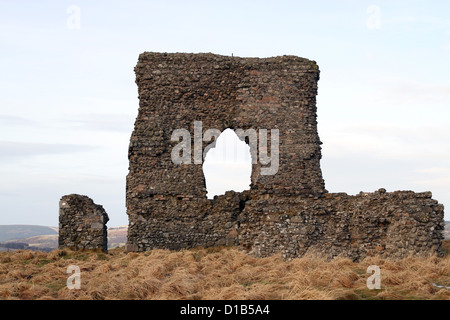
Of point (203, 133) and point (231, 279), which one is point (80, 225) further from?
point (231, 279)

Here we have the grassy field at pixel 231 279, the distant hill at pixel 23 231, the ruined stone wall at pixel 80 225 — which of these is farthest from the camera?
the distant hill at pixel 23 231

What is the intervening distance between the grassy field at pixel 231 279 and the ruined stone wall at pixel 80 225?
2873 mm

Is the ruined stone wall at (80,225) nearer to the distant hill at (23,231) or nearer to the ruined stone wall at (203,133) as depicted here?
the ruined stone wall at (203,133)

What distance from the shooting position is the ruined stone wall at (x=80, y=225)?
20.6 meters

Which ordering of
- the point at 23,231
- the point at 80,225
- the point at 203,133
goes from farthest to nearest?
the point at 23,231
the point at 203,133
the point at 80,225

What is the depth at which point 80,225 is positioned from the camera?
20719mm

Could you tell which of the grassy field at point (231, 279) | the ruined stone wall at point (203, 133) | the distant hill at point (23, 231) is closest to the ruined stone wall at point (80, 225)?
the ruined stone wall at point (203, 133)

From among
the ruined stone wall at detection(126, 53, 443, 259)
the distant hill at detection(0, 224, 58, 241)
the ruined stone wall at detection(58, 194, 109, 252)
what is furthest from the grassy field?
the distant hill at detection(0, 224, 58, 241)

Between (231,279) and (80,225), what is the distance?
971cm

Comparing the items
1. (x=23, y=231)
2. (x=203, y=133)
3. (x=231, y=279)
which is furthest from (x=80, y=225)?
(x=23, y=231)

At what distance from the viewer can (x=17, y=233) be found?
427 ft

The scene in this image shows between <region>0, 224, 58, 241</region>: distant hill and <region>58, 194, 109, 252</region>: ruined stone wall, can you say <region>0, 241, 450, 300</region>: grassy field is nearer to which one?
<region>58, 194, 109, 252</region>: ruined stone wall

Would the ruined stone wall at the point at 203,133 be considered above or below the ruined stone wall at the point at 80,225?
above
